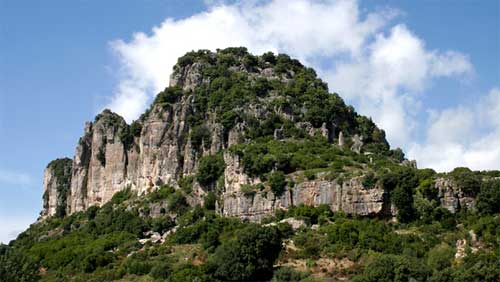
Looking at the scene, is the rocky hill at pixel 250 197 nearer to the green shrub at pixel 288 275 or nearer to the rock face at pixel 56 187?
the green shrub at pixel 288 275

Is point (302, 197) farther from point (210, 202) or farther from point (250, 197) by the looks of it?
point (210, 202)

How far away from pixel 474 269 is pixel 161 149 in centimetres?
5788

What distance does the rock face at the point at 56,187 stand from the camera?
4988 inches

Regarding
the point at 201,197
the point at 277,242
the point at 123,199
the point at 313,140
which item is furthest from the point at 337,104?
the point at 277,242

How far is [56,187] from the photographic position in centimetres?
12800

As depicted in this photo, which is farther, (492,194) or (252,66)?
(252,66)

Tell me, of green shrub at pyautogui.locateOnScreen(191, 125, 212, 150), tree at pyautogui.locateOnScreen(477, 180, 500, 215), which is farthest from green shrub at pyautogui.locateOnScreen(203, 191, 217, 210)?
tree at pyautogui.locateOnScreen(477, 180, 500, 215)

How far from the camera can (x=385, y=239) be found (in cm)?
7219

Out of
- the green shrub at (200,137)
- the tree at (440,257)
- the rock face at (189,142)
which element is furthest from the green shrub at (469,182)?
the green shrub at (200,137)

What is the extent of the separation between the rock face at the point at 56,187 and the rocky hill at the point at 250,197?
29 cm

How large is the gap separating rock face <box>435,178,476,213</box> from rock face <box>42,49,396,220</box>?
36.0 ft

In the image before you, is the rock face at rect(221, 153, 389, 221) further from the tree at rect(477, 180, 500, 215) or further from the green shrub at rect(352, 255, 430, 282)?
the green shrub at rect(352, 255, 430, 282)

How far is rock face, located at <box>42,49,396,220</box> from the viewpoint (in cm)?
8735

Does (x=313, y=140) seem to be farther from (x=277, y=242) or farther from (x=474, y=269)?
(x=474, y=269)
